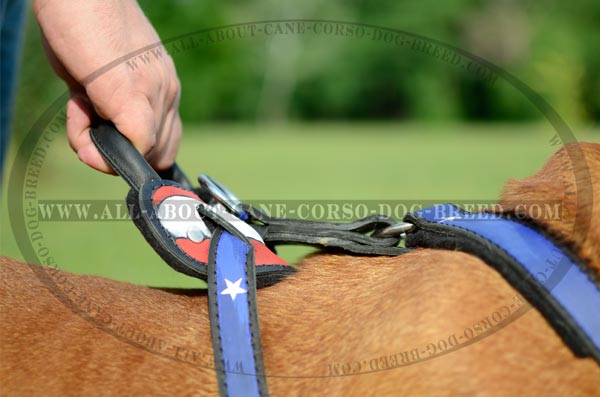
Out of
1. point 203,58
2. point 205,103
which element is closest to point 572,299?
point 203,58

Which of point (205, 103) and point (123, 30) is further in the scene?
point (205, 103)

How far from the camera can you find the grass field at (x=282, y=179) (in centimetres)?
555

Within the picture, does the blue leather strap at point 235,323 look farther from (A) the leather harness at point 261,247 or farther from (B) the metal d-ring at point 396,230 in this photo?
(B) the metal d-ring at point 396,230

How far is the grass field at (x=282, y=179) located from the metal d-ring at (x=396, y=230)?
781 mm

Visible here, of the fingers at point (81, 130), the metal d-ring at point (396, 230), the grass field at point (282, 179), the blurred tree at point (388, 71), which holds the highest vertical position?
the blurred tree at point (388, 71)

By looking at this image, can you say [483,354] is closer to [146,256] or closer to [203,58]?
[146,256]

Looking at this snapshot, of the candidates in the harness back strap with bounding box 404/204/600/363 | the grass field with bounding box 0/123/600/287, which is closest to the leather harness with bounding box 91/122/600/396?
the harness back strap with bounding box 404/204/600/363

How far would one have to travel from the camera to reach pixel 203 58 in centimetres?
3309

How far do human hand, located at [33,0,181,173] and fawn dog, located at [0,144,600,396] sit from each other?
1.68 ft

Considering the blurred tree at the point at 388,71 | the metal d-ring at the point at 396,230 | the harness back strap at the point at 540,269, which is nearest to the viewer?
the harness back strap at the point at 540,269

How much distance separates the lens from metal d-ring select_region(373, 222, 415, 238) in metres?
1.70

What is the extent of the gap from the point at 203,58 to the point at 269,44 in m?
10.4

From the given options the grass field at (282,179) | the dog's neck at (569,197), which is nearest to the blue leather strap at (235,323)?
the dog's neck at (569,197)

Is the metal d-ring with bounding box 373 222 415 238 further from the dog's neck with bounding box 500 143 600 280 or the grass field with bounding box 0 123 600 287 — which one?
the grass field with bounding box 0 123 600 287
